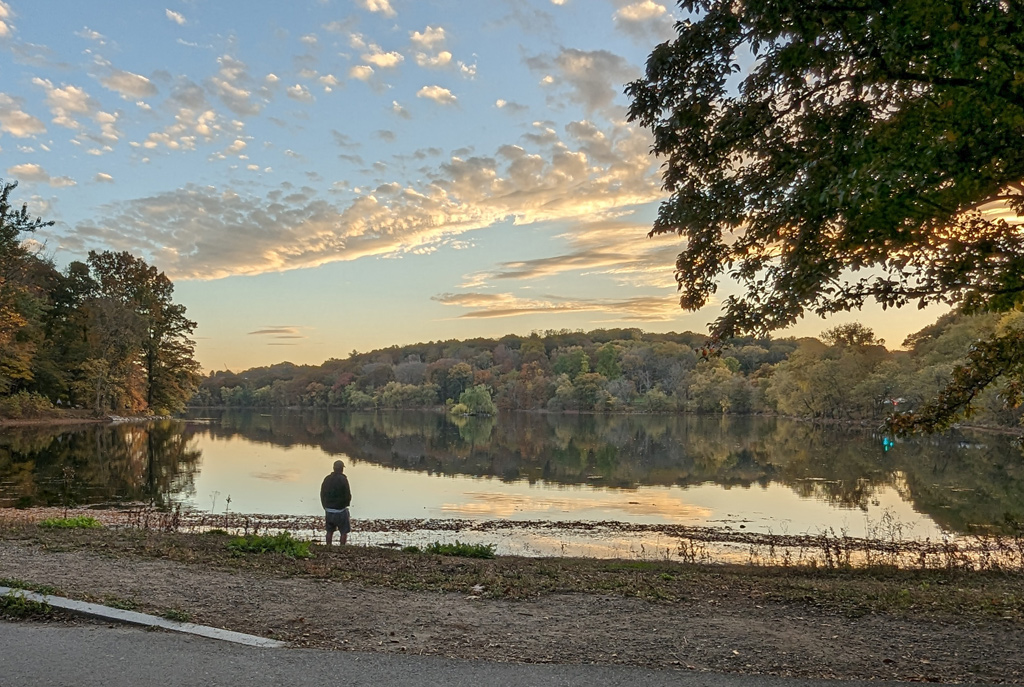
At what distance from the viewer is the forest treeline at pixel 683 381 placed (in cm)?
8131

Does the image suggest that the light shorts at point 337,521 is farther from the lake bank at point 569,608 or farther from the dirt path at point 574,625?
the dirt path at point 574,625

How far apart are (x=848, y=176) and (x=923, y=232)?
102 inches

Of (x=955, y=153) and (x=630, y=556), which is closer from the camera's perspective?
(x=955, y=153)

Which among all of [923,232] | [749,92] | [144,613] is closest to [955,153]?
[923,232]

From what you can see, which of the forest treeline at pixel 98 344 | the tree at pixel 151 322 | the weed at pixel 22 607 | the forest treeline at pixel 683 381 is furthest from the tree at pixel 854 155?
the tree at pixel 151 322

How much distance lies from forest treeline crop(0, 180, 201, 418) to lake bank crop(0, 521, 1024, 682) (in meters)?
53.8

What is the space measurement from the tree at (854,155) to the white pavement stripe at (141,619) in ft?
20.6

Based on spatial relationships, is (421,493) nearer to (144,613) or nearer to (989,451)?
(144,613)

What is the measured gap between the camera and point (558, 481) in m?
33.7

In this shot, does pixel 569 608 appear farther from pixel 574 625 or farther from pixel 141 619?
pixel 141 619

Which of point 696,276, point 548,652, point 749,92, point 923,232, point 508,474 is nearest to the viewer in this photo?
point 548,652

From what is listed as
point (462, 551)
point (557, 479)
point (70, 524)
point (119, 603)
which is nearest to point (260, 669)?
point (119, 603)

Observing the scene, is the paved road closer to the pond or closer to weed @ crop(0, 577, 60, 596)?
weed @ crop(0, 577, 60, 596)

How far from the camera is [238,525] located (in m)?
20.0
